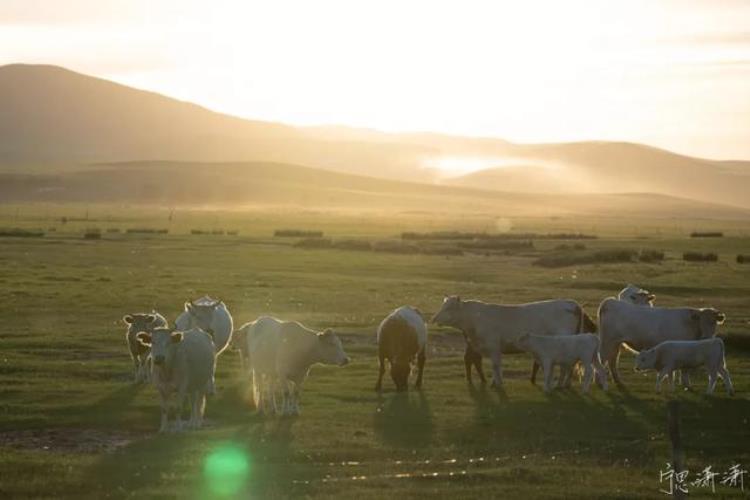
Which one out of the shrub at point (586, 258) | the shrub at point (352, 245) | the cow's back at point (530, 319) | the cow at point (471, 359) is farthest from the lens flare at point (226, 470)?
the shrub at point (352, 245)

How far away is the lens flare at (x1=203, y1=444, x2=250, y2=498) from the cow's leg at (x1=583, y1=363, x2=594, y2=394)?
25.1 ft

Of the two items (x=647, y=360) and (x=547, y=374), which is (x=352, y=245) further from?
(x=647, y=360)

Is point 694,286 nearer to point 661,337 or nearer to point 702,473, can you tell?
point 661,337

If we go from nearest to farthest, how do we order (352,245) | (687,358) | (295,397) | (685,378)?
(295,397)
(687,358)
(685,378)
(352,245)

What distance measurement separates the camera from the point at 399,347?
2167cm

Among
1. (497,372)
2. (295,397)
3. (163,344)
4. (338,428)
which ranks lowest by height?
(338,428)

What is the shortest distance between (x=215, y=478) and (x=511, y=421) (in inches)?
225

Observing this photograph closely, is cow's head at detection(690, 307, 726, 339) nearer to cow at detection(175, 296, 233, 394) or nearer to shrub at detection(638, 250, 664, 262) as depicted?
cow at detection(175, 296, 233, 394)

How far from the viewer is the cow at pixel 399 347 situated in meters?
21.5

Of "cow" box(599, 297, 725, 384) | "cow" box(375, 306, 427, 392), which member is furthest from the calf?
"cow" box(599, 297, 725, 384)

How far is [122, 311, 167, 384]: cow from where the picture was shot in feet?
71.7

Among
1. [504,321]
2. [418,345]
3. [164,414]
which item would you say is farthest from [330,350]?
[504,321]

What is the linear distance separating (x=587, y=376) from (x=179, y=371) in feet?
24.8

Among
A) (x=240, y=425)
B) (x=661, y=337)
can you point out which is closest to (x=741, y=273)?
(x=661, y=337)
